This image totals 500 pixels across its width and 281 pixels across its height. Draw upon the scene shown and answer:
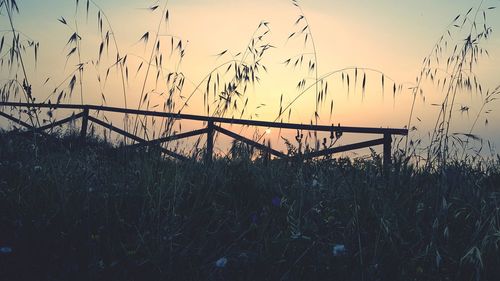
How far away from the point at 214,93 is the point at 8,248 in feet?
7.13

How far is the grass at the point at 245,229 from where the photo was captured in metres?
2.34

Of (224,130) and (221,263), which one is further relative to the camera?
(224,130)

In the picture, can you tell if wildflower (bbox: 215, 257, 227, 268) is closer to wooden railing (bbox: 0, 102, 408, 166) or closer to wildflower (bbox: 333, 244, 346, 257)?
wildflower (bbox: 333, 244, 346, 257)

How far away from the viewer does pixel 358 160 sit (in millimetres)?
4371

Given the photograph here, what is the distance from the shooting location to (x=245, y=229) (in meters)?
2.82

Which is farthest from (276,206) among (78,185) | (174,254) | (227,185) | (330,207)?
(78,185)

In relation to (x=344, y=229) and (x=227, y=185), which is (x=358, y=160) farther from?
(x=344, y=229)

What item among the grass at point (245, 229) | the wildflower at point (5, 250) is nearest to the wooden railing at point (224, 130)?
the grass at point (245, 229)

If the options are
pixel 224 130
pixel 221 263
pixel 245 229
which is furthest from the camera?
pixel 224 130

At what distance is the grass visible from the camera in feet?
7.67

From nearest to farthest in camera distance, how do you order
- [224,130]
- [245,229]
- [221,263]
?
1. [221,263]
2. [245,229]
3. [224,130]

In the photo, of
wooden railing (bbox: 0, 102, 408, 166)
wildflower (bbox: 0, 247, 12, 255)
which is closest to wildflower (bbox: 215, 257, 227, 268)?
wildflower (bbox: 0, 247, 12, 255)

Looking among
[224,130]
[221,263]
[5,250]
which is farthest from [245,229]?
[224,130]

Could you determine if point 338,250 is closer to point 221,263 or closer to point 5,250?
point 221,263
